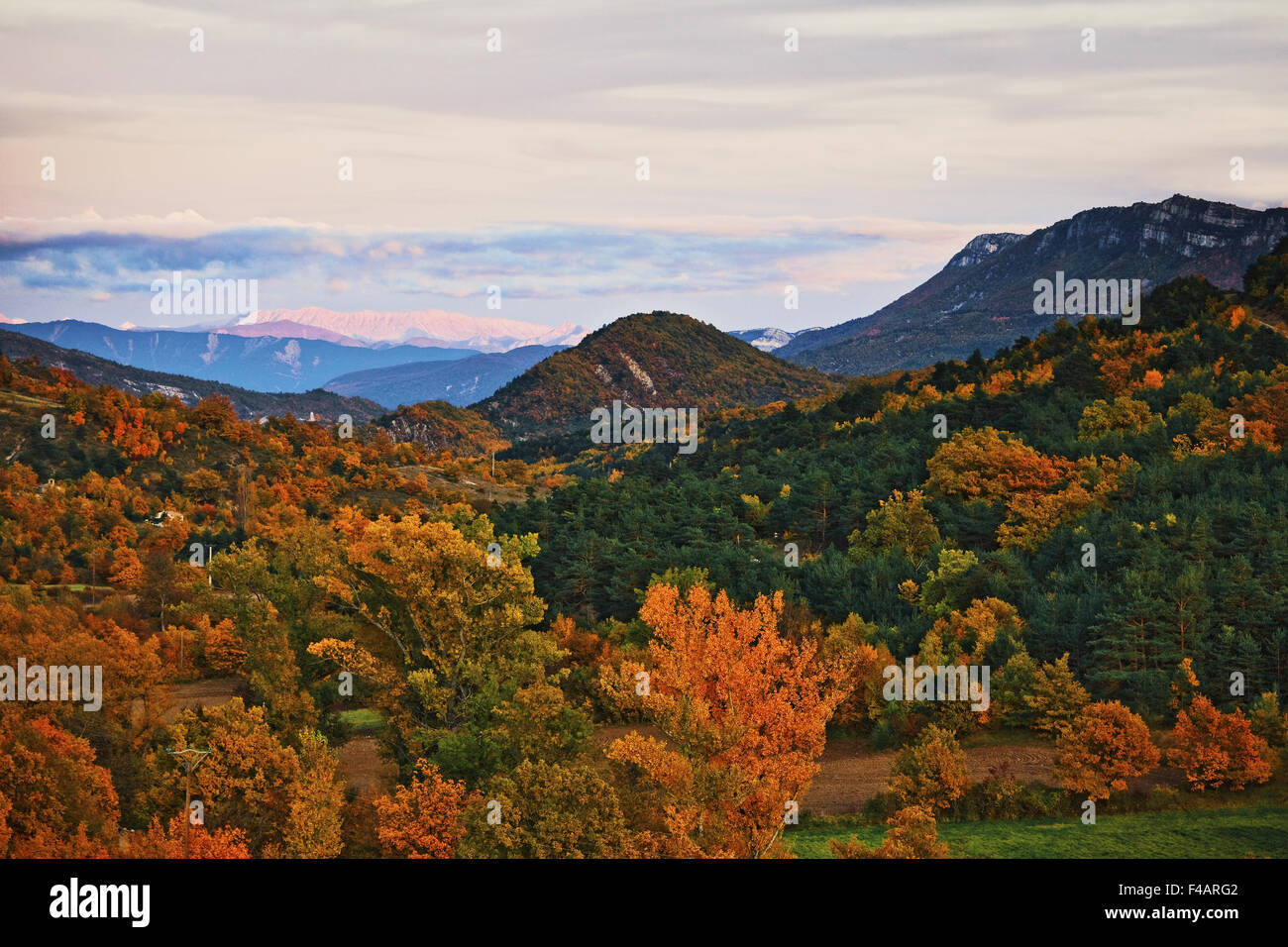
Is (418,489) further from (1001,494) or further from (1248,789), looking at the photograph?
(1248,789)

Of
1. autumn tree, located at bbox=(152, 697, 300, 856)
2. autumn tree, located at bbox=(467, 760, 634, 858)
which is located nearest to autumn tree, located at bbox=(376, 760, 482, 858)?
autumn tree, located at bbox=(467, 760, 634, 858)

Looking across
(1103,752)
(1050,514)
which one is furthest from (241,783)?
(1050,514)

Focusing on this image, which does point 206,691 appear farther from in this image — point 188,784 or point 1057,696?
point 1057,696

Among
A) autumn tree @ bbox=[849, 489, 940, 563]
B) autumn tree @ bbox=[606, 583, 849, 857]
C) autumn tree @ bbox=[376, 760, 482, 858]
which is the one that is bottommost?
autumn tree @ bbox=[376, 760, 482, 858]

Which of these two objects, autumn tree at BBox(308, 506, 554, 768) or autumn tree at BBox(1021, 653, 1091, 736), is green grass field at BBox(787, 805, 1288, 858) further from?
autumn tree at BBox(308, 506, 554, 768)

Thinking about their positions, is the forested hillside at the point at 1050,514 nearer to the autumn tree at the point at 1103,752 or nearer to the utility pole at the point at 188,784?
the autumn tree at the point at 1103,752
